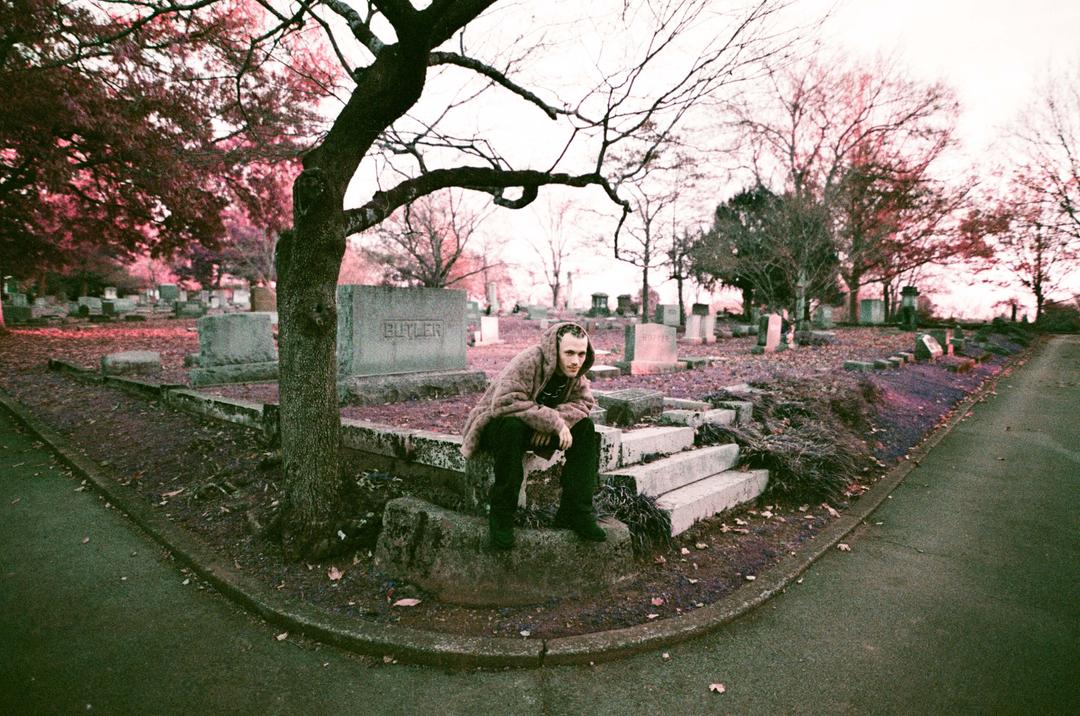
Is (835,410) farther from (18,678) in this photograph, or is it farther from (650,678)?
(18,678)

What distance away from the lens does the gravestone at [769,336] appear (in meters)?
16.3

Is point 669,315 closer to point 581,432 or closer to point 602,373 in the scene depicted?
point 602,373

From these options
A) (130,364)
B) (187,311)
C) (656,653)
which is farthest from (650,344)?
(187,311)

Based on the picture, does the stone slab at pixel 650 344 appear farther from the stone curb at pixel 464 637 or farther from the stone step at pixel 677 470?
the stone curb at pixel 464 637

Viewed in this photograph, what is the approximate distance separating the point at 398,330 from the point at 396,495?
13.0 feet

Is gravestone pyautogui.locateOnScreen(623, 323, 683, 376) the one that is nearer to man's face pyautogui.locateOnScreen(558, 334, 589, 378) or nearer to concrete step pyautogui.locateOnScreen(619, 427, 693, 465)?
concrete step pyautogui.locateOnScreen(619, 427, 693, 465)

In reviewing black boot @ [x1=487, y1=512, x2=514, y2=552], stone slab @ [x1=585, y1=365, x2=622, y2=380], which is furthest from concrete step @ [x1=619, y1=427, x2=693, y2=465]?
stone slab @ [x1=585, y1=365, x2=622, y2=380]

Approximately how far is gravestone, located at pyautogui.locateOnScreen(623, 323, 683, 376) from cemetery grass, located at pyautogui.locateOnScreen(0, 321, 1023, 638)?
101cm

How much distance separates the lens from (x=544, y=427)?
3.26m

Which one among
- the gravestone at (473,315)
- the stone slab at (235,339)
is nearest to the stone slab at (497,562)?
the stone slab at (235,339)

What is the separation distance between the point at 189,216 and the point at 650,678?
1653cm

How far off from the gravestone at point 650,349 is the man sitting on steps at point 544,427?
8.28 m

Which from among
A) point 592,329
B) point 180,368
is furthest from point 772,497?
point 592,329

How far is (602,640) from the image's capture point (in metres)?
2.91
